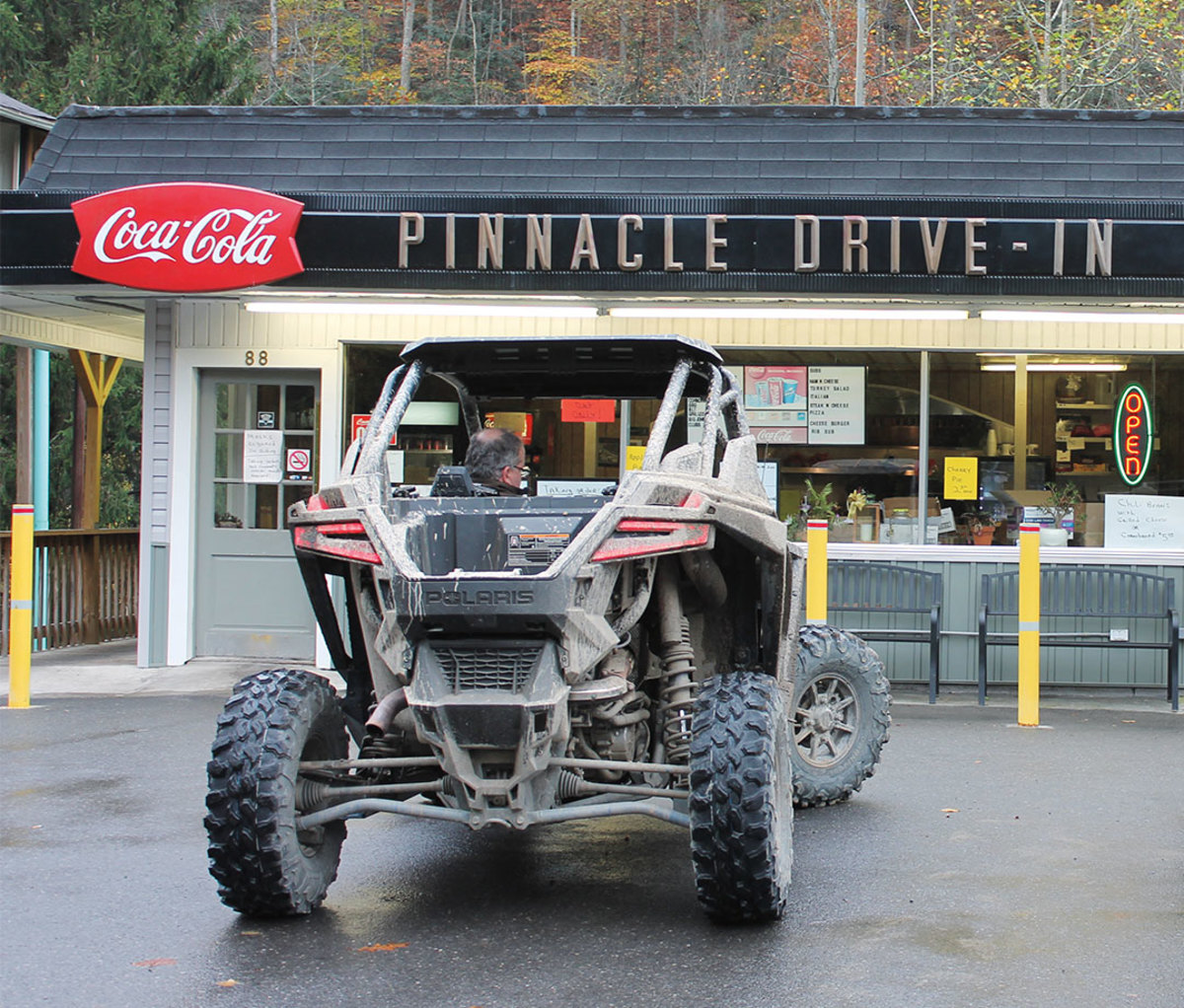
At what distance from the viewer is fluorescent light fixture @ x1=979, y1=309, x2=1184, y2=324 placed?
12305 millimetres

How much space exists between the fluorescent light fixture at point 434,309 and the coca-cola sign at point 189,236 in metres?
1.03

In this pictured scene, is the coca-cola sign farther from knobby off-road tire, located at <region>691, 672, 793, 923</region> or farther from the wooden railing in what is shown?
knobby off-road tire, located at <region>691, 672, 793, 923</region>

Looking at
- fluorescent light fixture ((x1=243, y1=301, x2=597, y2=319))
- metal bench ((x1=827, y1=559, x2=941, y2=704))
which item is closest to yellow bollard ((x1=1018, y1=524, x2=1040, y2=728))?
metal bench ((x1=827, y1=559, x2=941, y2=704))

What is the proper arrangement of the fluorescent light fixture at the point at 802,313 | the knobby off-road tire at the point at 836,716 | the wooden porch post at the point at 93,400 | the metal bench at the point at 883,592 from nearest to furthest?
the knobby off-road tire at the point at 836,716, the metal bench at the point at 883,592, the fluorescent light fixture at the point at 802,313, the wooden porch post at the point at 93,400

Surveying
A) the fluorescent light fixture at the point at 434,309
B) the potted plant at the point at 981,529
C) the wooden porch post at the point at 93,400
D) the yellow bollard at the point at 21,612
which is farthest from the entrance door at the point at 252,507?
the potted plant at the point at 981,529

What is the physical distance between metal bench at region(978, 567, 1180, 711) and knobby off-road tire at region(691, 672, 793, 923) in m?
6.85

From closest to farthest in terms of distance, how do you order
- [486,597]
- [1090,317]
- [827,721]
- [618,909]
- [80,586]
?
[486,597], [618,909], [827,721], [1090,317], [80,586]

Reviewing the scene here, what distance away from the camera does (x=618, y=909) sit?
5738 millimetres

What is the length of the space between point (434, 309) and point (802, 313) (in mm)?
2906

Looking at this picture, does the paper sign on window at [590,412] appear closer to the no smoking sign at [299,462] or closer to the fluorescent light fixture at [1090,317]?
the no smoking sign at [299,462]

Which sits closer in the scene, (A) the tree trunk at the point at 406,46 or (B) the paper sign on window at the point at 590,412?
(B) the paper sign on window at the point at 590,412

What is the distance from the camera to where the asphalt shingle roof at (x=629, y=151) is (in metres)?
12.3

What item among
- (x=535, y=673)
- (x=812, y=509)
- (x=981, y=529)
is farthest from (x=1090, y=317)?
(x=535, y=673)

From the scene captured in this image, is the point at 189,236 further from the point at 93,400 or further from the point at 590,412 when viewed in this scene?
the point at 93,400
